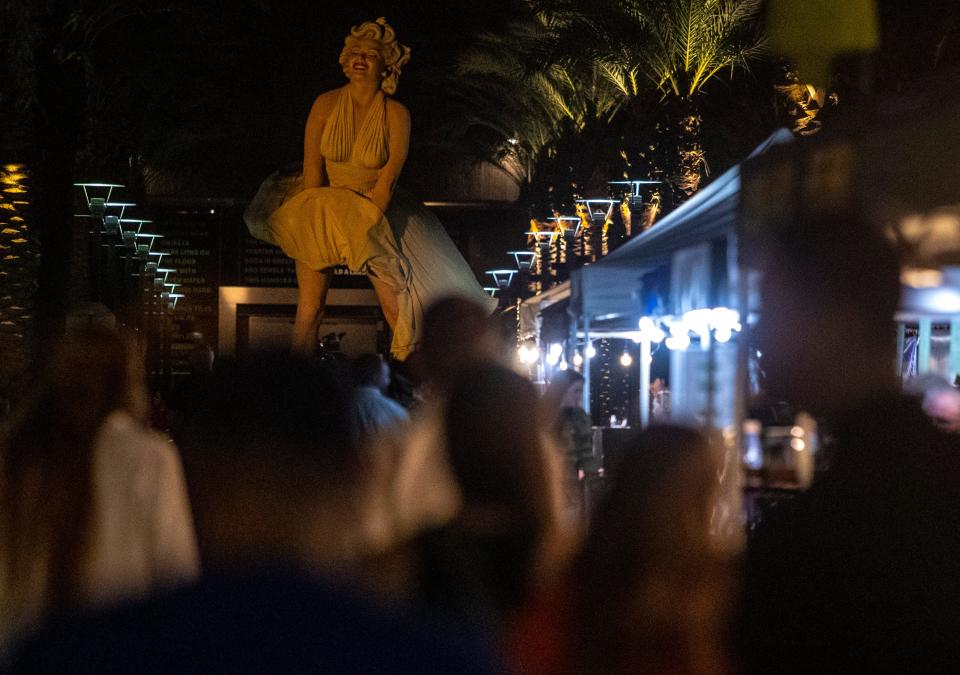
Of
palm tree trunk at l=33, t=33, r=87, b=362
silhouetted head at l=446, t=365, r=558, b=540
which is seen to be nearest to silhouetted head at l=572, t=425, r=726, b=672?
silhouetted head at l=446, t=365, r=558, b=540

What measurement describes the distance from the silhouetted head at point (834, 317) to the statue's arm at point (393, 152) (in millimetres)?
6526

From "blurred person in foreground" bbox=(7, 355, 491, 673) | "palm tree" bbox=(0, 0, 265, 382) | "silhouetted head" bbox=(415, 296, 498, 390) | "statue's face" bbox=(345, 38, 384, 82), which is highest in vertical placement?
"palm tree" bbox=(0, 0, 265, 382)

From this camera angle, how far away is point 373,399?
5.60 m

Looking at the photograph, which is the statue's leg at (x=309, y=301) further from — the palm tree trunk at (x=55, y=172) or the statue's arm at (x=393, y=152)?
the palm tree trunk at (x=55, y=172)

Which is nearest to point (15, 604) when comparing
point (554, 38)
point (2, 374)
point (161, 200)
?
point (2, 374)

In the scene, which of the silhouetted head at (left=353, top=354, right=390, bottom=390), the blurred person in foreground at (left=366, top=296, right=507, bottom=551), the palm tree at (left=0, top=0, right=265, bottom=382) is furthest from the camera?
the palm tree at (left=0, top=0, right=265, bottom=382)

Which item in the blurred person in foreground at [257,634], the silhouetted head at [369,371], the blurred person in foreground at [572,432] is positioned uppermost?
the silhouetted head at [369,371]

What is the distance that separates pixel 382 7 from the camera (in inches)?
963

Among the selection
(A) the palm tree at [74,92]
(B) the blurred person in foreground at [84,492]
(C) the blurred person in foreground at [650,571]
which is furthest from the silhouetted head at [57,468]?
(A) the palm tree at [74,92]

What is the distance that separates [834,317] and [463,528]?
164 cm

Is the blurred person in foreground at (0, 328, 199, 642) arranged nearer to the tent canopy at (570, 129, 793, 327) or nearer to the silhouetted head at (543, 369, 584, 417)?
the tent canopy at (570, 129, 793, 327)

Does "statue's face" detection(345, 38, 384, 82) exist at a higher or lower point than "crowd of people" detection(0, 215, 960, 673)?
higher

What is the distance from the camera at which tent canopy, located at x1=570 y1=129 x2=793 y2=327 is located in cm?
789

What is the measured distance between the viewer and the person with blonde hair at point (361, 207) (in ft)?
27.7
